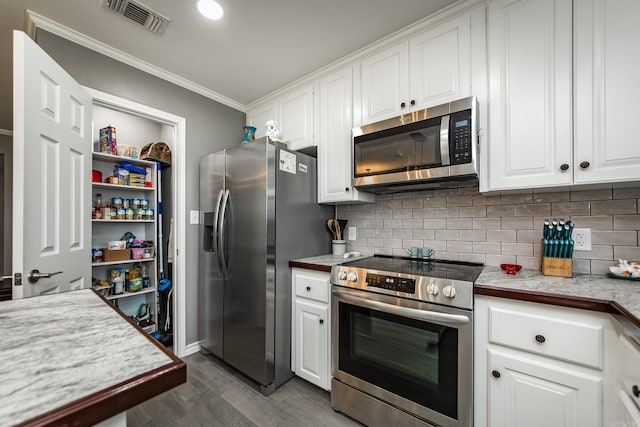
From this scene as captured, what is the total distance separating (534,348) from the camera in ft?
3.78

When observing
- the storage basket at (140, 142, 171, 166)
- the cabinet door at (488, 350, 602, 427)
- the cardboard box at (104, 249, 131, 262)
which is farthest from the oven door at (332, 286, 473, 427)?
the storage basket at (140, 142, 171, 166)

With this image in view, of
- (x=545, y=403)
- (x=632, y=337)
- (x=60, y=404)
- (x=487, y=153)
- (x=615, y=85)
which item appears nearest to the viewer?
(x=60, y=404)

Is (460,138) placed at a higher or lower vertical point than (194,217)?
higher

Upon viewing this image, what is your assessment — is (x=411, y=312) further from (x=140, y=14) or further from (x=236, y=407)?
(x=140, y=14)

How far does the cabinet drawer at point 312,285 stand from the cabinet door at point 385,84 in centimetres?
118

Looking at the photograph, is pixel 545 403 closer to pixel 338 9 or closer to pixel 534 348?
pixel 534 348

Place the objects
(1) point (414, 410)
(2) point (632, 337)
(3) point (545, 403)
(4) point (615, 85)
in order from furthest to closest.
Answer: (1) point (414, 410), (4) point (615, 85), (3) point (545, 403), (2) point (632, 337)

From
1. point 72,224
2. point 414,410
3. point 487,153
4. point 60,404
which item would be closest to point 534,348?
point 414,410

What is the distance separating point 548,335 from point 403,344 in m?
0.63

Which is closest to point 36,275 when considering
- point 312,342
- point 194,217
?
point 194,217

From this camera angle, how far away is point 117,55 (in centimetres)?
207

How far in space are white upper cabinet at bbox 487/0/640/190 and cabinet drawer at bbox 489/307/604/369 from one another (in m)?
0.68

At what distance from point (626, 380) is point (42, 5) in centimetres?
334

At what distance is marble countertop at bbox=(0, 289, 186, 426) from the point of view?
433 mm
